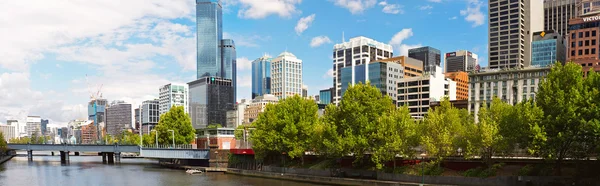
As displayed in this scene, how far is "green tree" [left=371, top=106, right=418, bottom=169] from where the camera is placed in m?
72.4

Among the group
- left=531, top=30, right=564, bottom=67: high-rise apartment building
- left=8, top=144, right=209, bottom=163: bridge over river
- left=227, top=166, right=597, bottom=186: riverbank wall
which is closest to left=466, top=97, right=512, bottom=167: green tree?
left=227, top=166, right=597, bottom=186: riverbank wall

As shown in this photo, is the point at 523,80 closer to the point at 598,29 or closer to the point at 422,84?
the point at 598,29

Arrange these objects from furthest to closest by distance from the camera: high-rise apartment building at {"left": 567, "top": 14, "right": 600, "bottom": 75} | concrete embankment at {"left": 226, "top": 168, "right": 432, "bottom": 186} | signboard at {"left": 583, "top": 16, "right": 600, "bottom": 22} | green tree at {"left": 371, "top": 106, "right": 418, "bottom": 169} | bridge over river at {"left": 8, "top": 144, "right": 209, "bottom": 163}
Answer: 1. signboard at {"left": 583, "top": 16, "right": 600, "bottom": 22}
2. high-rise apartment building at {"left": 567, "top": 14, "right": 600, "bottom": 75}
3. bridge over river at {"left": 8, "top": 144, "right": 209, "bottom": 163}
4. green tree at {"left": 371, "top": 106, "right": 418, "bottom": 169}
5. concrete embankment at {"left": 226, "top": 168, "right": 432, "bottom": 186}

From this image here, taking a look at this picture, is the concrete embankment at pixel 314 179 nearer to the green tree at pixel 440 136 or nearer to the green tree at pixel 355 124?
the green tree at pixel 355 124

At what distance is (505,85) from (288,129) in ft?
276

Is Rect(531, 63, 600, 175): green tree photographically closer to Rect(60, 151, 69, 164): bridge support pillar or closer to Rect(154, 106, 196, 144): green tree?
Rect(154, 106, 196, 144): green tree

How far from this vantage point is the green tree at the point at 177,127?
14738 centimetres

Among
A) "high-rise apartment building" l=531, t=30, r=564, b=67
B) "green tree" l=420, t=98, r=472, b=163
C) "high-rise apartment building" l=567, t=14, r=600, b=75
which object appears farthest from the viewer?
"high-rise apartment building" l=531, t=30, r=564, b=67

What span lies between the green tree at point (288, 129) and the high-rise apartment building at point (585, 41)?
89601 mm

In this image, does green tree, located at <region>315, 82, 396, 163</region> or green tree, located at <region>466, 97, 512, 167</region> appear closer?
green tree, located at <region>466, 97, 512, 167</region>

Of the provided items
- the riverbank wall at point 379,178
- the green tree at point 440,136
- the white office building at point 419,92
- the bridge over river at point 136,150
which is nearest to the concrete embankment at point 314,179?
the riverbank wall at point 379,178

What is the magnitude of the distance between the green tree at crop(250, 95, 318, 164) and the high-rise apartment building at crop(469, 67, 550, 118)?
7157cm

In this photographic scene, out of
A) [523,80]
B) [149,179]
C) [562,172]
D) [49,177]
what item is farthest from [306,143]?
[523,80]

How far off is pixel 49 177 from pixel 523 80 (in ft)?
408
